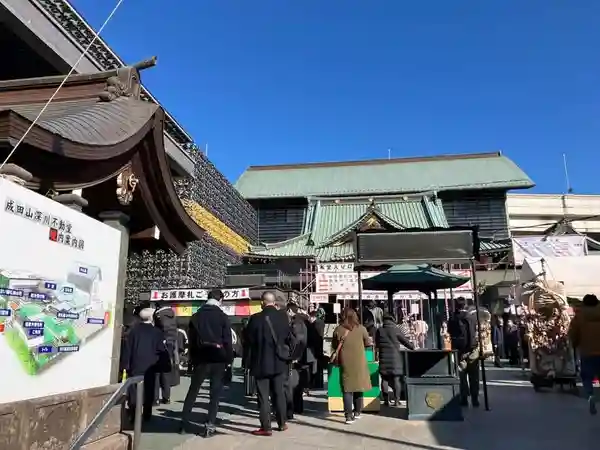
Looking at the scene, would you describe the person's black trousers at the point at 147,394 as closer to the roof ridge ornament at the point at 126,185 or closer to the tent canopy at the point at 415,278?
the roof ridge ornament at the point at 126,185

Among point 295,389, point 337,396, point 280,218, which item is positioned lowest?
point 337,396

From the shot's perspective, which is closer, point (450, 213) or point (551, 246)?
point (551, 246)

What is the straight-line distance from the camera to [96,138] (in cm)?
440

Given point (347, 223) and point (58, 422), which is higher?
point (347, 223)

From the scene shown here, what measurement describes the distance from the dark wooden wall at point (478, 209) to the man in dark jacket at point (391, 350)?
59.1 feet

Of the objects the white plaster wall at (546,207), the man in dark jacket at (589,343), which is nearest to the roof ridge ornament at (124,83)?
the man in dark jacket at (589,343)

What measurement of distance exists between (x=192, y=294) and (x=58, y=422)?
34.7 ft

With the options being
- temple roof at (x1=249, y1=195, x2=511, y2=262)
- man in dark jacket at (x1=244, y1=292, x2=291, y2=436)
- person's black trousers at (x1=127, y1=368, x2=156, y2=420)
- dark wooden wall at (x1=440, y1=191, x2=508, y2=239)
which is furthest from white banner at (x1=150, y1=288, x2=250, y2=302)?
dark wooden wall at (x1=440, y1=191, x2=508, y2=239)

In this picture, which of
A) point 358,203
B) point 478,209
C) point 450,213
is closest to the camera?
point 478,209

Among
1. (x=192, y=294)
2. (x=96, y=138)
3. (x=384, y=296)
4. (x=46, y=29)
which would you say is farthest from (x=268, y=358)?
(x=384, y=296)

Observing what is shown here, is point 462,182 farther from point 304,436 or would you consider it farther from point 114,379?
point 114,379

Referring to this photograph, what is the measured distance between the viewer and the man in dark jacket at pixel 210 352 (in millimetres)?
6387

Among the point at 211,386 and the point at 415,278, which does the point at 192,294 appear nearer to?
the point at 415,278

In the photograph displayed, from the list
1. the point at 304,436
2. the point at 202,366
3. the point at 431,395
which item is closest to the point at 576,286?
the point at 431,395
